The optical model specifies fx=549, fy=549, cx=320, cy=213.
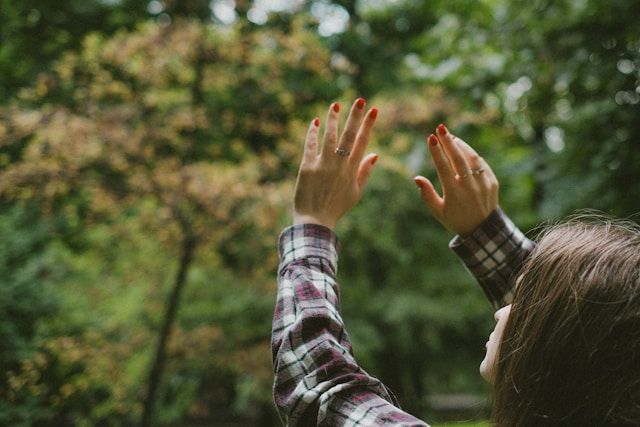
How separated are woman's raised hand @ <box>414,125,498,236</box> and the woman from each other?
21 centimetres

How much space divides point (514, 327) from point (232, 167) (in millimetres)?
4727

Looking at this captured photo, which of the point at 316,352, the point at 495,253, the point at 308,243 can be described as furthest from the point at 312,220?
the point at 495,253

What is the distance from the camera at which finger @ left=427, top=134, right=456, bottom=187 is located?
1.25 m

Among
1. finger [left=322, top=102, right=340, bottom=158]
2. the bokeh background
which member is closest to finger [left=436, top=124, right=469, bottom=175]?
finger [left=322, top=102, right=340, bottom=158]

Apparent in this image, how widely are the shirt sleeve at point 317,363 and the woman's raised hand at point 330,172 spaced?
99 mm

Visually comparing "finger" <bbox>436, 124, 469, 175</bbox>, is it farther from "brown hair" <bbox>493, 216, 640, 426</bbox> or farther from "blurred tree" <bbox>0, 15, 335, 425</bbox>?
"blurred tree" <bbox>0, 15, 335, 425</bbox>

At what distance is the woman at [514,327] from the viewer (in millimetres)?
761

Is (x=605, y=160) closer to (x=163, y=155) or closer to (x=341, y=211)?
(x=341, y=211)

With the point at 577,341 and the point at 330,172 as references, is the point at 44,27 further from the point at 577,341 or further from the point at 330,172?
the point at 577,341

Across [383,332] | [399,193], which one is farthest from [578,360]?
[383,332]

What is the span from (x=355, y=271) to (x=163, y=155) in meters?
3.51

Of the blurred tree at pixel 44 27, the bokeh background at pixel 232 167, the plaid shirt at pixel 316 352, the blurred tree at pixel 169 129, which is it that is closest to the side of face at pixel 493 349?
the plaid shirt at pixel 316 352

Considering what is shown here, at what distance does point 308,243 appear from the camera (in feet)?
3.57

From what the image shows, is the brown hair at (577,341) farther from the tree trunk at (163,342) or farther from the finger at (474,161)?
the tree trunk at (163,342)
